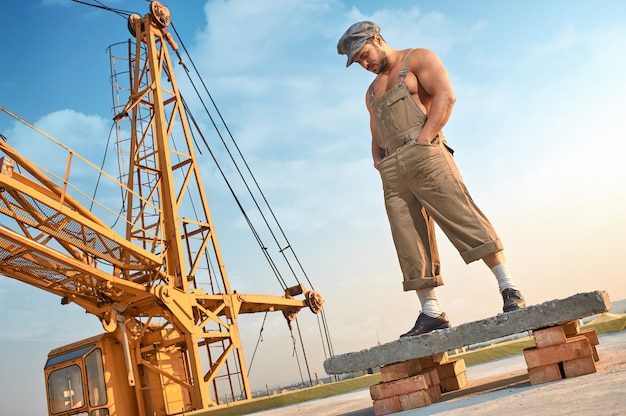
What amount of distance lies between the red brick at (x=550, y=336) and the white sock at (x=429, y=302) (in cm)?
77

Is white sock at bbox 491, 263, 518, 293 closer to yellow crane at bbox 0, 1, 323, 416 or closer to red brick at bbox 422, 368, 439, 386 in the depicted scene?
red brick at bbox 422, 368, 439, 386

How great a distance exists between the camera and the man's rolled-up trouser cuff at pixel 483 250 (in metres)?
3.76

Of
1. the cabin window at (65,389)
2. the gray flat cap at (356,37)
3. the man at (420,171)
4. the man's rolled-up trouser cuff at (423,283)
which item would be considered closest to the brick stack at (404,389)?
the man at (420,171)

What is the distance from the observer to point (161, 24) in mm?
18562

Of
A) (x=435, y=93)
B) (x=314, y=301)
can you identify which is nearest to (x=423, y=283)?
(x=435, y=93)

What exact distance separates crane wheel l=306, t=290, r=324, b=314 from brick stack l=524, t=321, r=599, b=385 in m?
16.1

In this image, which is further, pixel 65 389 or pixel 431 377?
pixel 65 389

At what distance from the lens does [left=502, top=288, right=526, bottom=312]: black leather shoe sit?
3.62 meters

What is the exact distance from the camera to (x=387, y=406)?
3.78 metres

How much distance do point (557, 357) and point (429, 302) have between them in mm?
960

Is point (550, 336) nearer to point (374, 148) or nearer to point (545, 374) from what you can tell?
point (545, 374)

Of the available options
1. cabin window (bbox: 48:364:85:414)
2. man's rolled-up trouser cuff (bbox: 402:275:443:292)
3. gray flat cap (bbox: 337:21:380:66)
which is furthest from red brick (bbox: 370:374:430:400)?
cabin window (bbox: 48:364:85:414)

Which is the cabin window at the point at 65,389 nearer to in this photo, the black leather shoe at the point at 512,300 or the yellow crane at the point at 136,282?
the yellow crane at the point at 136,282

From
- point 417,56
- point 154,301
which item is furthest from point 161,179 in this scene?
point 417,56
